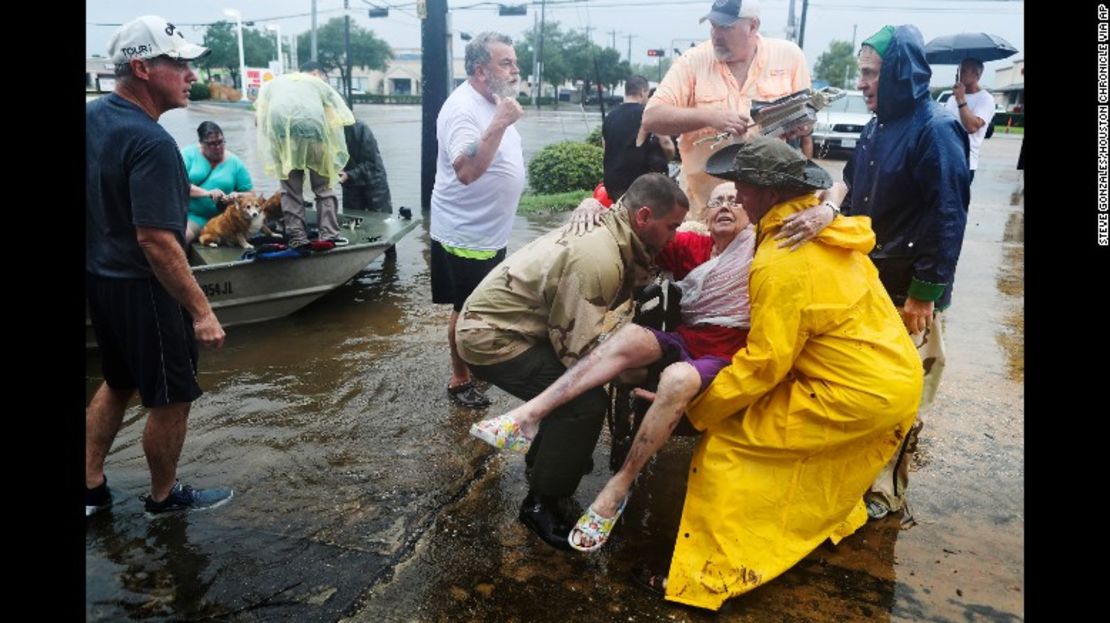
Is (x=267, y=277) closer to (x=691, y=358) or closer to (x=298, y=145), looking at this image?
(x=298, y=145)

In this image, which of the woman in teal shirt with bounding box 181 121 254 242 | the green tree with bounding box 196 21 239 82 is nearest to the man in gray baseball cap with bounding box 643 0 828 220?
the woman in teal shirt with bounding box 181 121 254 242

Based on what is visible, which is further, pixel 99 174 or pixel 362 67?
pixel 362 67

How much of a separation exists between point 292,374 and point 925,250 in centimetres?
369

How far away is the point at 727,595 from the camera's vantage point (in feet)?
8.71

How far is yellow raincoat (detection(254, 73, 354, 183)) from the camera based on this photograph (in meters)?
6.30

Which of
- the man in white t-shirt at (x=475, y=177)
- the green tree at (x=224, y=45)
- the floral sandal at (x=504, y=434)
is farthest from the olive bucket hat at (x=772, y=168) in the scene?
the green tree at (x=224, y=45)

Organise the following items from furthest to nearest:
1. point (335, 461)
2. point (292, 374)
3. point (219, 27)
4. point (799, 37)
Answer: point (219, 27) → point (799, 37) → point (292, 374) → point (335, 461)

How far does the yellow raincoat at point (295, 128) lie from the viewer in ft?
20.7

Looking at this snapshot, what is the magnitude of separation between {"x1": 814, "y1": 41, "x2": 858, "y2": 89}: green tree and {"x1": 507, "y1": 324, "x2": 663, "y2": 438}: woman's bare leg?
76.2m

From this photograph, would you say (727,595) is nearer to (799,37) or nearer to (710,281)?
(710,281)

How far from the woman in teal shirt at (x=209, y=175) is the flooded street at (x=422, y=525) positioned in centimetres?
166

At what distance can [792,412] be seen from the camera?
2.70m

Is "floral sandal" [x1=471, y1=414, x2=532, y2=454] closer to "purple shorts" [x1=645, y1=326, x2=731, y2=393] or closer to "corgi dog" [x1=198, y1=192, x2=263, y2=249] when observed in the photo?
"purple shorts" [x1=645, y1=326, x2=731, y2=393]
